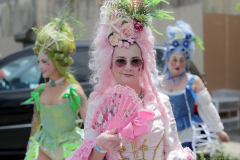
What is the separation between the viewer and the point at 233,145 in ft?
21.9

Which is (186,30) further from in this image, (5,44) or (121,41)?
(5,44)

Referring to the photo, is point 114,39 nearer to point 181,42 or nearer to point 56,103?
point 56,103

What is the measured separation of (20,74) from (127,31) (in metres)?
3.43

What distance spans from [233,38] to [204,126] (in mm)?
5114

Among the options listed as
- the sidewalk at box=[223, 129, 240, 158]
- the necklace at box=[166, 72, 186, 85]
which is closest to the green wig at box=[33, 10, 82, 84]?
the necklace at box=[166, 72, 186, 85]

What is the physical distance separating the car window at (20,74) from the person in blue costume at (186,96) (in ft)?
6.56

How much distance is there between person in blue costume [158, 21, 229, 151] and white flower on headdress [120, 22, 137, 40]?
2029mm

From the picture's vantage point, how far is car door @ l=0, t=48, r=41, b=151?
5008mm

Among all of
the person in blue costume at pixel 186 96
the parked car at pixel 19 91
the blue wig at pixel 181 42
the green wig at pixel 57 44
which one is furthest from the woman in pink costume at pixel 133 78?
the parked car at pixel 19 91

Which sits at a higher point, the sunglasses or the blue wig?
the sunglasses

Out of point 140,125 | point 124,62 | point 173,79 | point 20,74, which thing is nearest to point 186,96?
point 173,79

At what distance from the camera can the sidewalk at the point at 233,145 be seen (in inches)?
239

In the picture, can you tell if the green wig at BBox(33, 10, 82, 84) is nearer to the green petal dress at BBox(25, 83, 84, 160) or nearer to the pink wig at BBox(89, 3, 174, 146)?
the green petal dress at BBox(25, 83, 84, 160)

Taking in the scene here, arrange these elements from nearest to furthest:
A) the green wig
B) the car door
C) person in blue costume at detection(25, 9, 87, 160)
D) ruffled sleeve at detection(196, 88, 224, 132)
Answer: person in blue costume at detection(25, 9, 87, 160) → the green wig → ruffled sleeve at detection(196, 88, 224, 132) → the car door
